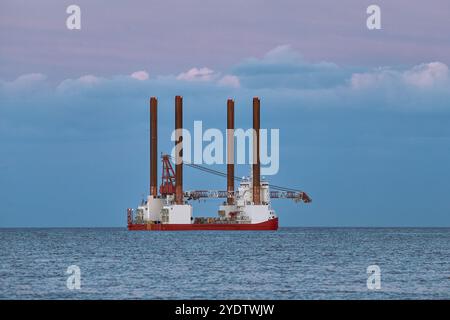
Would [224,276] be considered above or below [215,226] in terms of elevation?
below

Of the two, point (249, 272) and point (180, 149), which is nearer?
point (249, 272)

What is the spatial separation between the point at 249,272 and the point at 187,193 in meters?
83.7

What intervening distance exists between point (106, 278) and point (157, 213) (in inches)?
3331

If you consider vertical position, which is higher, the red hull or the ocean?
the red hull

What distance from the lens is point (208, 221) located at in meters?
137

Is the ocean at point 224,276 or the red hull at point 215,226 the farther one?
the red hull at point 215,226

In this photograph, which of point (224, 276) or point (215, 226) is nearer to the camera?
point (224, 276)

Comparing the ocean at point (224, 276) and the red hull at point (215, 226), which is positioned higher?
the red hull at point (215, 226)

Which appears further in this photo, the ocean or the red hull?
the red hull
